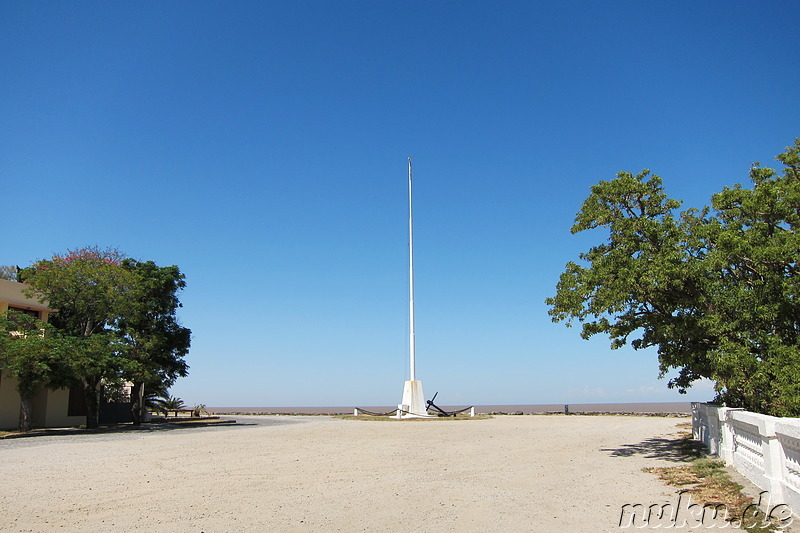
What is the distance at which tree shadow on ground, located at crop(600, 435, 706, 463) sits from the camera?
13.6m

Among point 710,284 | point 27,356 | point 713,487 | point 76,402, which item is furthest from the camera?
point 76,402

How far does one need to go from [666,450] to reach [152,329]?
25052 millimetres

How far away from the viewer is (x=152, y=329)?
30562 mm

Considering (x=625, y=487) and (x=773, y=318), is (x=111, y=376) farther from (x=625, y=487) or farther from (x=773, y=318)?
(x=773, y=318)

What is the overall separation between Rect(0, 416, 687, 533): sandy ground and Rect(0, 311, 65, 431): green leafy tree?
6.44 meters

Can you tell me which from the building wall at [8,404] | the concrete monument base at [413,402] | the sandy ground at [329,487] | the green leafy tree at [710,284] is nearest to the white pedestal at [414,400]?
the concrete monument base at [413,402]

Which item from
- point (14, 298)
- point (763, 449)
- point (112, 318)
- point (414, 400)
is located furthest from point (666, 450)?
point (14, 298)

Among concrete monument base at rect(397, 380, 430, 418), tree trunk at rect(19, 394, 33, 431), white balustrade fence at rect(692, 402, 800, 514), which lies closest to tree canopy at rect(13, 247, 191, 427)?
tree trunk at rect(19, 394, 33, 431)

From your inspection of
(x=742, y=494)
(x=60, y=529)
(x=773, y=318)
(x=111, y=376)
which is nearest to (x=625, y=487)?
(x=742, y=494)

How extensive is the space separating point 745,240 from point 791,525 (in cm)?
667

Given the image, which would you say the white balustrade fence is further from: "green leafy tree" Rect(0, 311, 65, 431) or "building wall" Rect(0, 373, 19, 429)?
"building wall" Rect(0, 373, 19, 429)

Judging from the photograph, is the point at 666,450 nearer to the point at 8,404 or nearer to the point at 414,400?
the point at 414,400

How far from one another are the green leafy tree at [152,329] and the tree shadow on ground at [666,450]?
21283 mm

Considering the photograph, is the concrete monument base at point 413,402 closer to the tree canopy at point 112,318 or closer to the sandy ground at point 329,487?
the tree canopy at point 112,318
